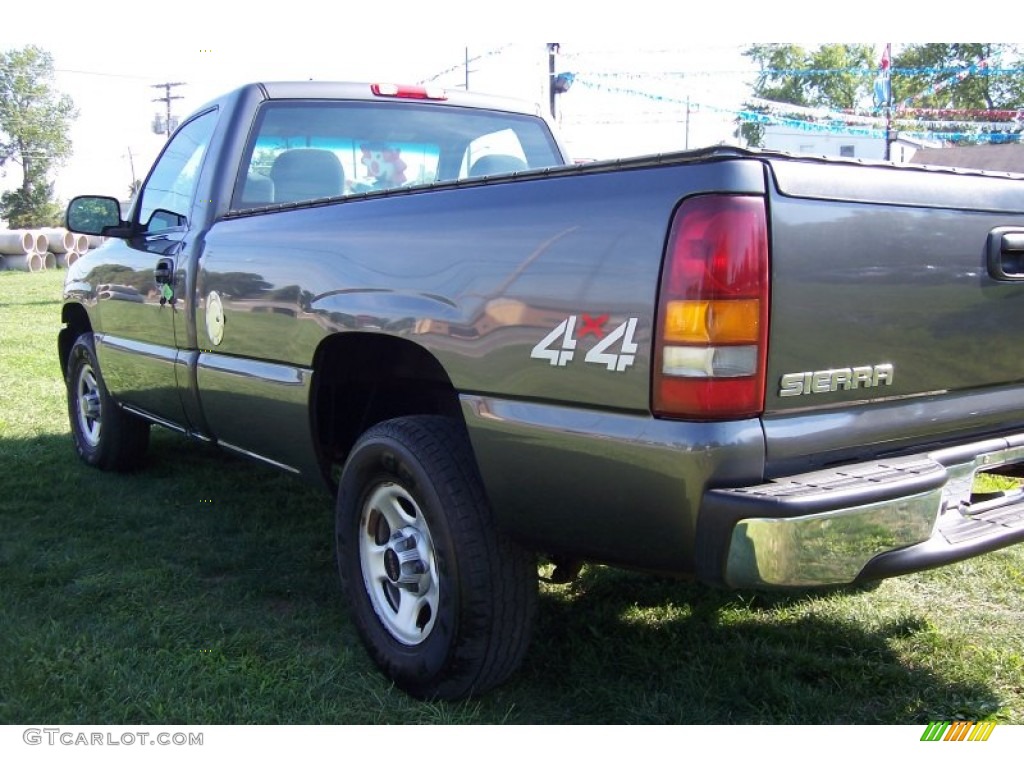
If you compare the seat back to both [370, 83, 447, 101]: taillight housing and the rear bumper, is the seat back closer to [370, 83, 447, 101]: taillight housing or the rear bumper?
[370, 83, 447, 101]: taillight housing

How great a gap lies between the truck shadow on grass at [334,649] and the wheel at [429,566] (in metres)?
0.13

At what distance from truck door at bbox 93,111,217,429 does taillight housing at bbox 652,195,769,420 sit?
8.07 ft

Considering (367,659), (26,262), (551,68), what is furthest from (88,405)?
(26,262)

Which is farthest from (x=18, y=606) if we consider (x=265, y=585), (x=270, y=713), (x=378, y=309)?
(x=378, y=309)

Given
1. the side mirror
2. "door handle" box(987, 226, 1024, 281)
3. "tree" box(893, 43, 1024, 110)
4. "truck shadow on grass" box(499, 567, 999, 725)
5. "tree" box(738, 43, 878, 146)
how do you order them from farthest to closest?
"tree" box(738, 43, 878, 146), "tree" box(893, 43, 1024, 110), the side mirror, "truck shadow on grass" box(499, 567, 999, 725), "door handle" box(987, 226, 1024, 281)

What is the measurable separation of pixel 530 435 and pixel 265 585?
1.77 meters

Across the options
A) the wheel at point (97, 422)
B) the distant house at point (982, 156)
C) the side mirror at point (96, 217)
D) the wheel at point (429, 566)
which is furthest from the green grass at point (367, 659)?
the distant house at point (982, 156)

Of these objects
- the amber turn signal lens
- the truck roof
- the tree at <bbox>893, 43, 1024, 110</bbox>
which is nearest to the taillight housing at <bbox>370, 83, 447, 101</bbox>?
the truck roof

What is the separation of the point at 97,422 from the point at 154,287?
1643 millimetres

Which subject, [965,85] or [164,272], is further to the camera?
[965,85]

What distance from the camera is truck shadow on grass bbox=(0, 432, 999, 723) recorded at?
8.52 ft

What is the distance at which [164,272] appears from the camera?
3.91 m

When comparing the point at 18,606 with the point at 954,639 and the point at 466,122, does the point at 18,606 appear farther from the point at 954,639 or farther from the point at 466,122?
the point at 954,639

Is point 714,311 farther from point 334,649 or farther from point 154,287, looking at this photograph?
point 154,287
